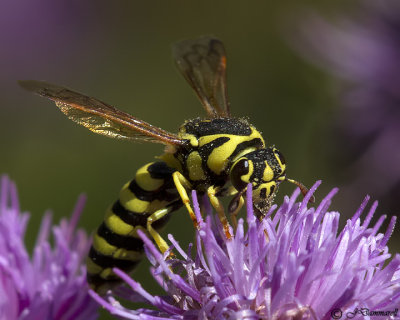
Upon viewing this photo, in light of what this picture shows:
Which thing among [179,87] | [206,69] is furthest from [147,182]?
[179,87]

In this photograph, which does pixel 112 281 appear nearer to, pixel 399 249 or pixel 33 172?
pixel 399 249

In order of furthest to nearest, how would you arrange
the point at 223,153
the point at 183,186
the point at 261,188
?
the point at 183,186
the point at 223,153
the point at 261,188

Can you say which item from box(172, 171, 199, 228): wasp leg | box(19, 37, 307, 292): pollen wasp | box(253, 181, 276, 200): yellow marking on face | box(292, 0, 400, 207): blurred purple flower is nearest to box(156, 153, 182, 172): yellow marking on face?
box(19, 37, 307, 292): pollen wasp

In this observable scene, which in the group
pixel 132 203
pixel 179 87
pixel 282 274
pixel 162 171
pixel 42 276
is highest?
pixel 162 171

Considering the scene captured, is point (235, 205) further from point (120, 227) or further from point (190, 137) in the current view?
point (120, 227)

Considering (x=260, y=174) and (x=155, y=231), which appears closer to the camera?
(x=260, y=174)

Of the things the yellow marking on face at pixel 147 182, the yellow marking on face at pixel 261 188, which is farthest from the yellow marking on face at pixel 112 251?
the yellow marking on face at pixel 261 188

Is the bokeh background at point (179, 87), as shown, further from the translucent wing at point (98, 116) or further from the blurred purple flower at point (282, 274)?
the translucent wing at point (98, 116)
